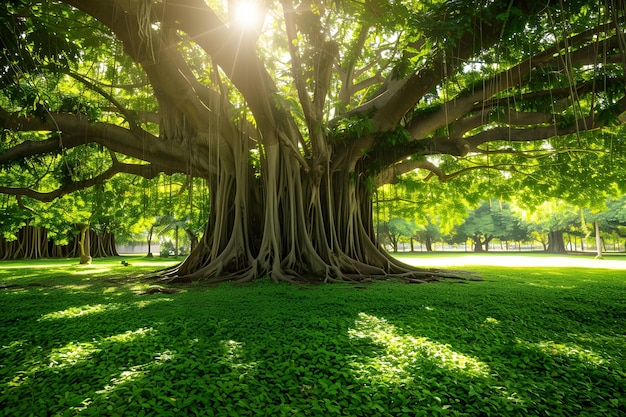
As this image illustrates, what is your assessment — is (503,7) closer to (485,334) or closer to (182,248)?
(485,334)

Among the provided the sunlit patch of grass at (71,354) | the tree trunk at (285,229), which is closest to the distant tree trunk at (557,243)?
the tree trunk at (285,229)

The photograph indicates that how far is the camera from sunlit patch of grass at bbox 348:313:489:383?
5.38ft

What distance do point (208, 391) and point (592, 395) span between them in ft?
5.35

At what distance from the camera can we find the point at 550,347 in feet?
6.64

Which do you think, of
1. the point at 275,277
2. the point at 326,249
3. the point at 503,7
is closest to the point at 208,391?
the point at 275,277

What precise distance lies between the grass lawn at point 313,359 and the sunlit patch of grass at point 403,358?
1 cm

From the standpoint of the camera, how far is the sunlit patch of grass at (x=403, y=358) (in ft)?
5.38

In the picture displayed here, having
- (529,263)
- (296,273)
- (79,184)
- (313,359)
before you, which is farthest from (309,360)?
(529,263)

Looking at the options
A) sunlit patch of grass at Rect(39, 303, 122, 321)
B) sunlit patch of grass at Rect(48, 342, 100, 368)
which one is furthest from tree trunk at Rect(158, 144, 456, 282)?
sunlit patch of grass at Rect(48, 342, 100, 368)

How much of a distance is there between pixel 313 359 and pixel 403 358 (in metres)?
0.47

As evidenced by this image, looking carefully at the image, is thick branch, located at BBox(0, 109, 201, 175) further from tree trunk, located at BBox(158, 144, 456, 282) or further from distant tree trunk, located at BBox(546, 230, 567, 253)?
distant tree trunk, located at BBox(546, 230, 567, 253)

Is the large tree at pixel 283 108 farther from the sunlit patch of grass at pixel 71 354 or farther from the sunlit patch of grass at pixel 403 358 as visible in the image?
the sunlit patch of grass at pixel 71 354

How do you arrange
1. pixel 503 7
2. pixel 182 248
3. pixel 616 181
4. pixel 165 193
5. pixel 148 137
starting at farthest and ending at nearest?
pixel 182 248
pixel 165 193
pixel 616 181
pixel 148 137
pixel 503 7

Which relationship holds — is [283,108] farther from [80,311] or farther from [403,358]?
[403,358]
